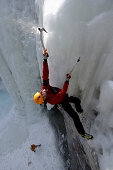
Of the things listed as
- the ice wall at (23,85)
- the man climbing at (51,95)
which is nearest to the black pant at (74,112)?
the man climbing at (51,95)

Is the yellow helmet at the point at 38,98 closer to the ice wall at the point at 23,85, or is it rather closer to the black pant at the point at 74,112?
the black pant at the point at 74,112

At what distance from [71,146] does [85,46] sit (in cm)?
254

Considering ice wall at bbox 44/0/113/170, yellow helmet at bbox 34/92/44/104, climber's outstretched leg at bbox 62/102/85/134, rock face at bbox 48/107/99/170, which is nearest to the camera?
ice wall at bbox 44/0/113/170

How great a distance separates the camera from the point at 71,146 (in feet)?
9.11

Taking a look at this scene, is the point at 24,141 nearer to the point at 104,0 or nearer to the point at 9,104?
the point at 9,104

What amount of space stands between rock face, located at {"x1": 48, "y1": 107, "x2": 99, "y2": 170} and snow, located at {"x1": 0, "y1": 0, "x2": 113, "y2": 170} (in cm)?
26

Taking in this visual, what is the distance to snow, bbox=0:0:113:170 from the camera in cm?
133

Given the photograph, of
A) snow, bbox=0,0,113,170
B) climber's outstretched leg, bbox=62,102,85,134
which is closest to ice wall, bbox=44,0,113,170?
snow, bbox=0,0,113,170

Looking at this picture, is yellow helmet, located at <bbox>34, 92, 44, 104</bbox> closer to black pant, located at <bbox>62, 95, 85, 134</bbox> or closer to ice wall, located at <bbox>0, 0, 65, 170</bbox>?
black pant, located at <bbox>62, 95, 85, 134</bbox>

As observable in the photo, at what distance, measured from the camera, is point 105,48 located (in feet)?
4.47

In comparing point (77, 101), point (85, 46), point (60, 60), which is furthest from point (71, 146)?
point (85, 46)

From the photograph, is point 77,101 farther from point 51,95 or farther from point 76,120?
point 51,95

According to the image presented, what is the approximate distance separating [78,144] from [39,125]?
1.97 meters

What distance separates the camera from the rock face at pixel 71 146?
2.18m
